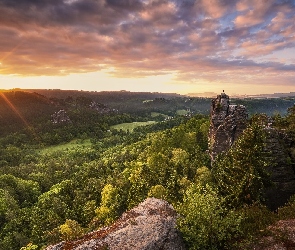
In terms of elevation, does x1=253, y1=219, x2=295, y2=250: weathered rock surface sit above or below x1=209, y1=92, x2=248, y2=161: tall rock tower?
below

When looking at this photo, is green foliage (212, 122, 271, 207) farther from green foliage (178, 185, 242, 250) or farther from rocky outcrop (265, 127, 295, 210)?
green foliage (178, 185, 242, 250)

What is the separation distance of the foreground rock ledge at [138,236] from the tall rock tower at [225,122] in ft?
169

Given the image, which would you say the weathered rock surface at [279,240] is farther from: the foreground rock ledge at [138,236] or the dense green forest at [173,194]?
the foreground rock ledge at [138,236]

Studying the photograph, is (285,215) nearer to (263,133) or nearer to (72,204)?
(263,133)

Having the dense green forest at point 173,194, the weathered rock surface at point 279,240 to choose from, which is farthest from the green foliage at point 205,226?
the weathered rock surface at point 279,240

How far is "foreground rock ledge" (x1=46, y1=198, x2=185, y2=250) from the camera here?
26.7m

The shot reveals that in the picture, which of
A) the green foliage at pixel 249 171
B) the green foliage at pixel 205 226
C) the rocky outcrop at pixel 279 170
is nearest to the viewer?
the green foliage at pixel 205 226

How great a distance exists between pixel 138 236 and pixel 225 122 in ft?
191

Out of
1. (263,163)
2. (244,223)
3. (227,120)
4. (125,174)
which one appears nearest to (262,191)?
(263,163)

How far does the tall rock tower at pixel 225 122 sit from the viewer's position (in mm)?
77750

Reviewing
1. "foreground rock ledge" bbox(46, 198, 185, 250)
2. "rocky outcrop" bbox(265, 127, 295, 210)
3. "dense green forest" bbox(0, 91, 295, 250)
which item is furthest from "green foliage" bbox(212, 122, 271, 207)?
"foreground rock ledge" bbox(46, 198, 185, 250)

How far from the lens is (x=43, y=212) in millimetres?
105000

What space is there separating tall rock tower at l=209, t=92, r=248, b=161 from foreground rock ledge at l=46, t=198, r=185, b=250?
51.5 meters

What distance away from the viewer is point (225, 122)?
80.0 metres
